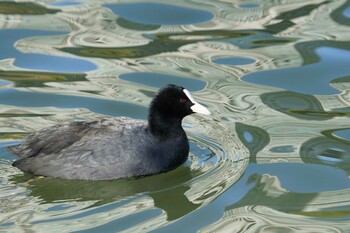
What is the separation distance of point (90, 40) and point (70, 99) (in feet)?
5.88

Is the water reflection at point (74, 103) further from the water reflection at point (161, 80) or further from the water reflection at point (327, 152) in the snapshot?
the water reflection at point (327, 152)

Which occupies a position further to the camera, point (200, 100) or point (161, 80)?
point (161, 80)

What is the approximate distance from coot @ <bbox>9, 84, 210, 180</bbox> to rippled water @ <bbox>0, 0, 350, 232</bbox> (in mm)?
100

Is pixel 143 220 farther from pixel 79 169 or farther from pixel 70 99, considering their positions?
pixel 70 99

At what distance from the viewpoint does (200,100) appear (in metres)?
9.21

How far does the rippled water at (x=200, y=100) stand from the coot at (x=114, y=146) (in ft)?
0.33

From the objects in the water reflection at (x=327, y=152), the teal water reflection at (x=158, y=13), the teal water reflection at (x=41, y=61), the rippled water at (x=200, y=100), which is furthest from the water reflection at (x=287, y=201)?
the teal water reflection at (x=158, y=13)

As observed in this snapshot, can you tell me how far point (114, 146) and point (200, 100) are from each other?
185 cm

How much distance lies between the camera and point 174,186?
7523 mm

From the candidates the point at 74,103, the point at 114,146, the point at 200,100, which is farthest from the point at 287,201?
the point at 74,103

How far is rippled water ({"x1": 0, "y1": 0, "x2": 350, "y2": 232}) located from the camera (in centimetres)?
698

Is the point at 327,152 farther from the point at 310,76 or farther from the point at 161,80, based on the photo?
the point at 161,80

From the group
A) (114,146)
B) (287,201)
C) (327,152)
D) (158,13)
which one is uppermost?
(158,13)

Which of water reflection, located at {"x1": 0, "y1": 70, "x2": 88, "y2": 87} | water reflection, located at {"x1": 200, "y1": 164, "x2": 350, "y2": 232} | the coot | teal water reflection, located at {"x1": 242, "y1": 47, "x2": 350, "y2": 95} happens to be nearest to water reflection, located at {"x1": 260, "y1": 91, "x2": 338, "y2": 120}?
teal water reflection, located at {"x1": 242, "y1": 47, "x2": 350, "y2": 95}
